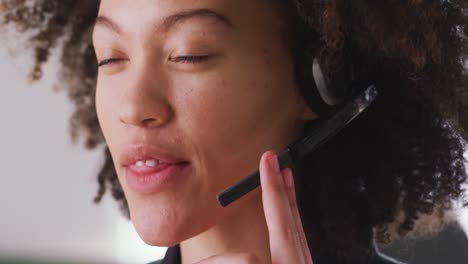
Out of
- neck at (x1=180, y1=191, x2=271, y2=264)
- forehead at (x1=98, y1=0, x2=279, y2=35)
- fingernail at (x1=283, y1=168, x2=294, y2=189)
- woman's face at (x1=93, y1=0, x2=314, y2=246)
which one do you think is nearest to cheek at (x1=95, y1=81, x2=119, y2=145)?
woman's face at (x1=93, y1=0, x2=314, y2=246)

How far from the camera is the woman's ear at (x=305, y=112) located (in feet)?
4.27

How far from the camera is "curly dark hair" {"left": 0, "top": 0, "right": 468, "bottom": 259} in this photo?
1.25 metres

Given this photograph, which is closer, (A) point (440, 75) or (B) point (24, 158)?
(A) point (440, 75)

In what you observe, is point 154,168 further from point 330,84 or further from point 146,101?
point 330,84

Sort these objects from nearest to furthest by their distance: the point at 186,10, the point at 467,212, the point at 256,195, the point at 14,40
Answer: the point at 186,10 < the point at 256,195 < the point at 467,212 < the point at 14,40

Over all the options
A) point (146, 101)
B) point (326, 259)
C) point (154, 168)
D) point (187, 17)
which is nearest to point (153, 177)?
point (154, 168)

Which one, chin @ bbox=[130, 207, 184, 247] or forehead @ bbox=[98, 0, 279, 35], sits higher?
forehead @ bbox=[98, 0, 279, 35]

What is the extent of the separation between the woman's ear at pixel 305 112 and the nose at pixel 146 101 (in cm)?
23

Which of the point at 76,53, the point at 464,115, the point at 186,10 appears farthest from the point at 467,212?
the point at 76,53

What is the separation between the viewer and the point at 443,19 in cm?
129

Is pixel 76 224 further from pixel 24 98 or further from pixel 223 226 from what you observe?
pixel 223 226

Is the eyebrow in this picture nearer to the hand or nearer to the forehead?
the forehead

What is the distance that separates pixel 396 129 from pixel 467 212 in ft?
0.73

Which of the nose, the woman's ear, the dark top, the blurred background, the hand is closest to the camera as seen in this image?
the hand
